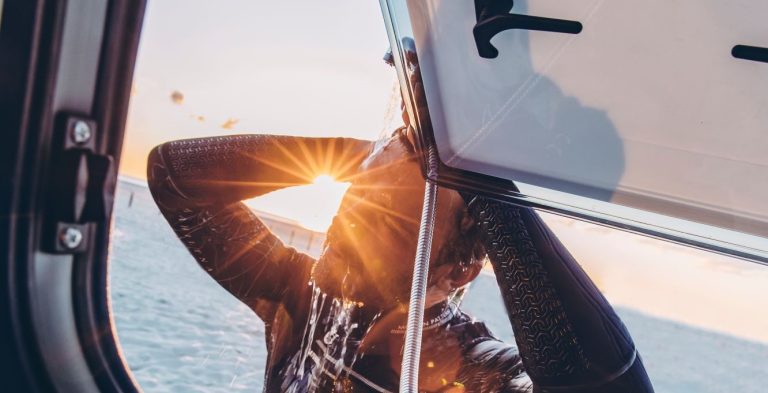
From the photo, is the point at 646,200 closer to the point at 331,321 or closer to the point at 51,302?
the point at 51,302

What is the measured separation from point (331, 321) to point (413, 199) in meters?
0.54

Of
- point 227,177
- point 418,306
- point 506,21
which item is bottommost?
point 227,177

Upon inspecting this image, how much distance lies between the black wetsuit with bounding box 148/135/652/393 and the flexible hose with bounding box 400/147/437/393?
0.17 meters

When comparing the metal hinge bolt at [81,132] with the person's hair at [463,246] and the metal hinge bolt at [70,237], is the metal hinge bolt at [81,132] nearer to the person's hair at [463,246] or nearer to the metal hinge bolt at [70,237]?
the metal hinge bolt at [70,237]

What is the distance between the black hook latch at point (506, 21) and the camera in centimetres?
53

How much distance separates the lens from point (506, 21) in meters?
0.54

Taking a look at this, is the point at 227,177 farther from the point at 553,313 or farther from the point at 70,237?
the point at 553,313

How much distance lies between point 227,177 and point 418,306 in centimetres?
88

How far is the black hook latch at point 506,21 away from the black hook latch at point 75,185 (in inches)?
25.7

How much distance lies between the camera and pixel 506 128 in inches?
27.2

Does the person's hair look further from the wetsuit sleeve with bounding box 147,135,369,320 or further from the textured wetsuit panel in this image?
the textured wetsuit panel

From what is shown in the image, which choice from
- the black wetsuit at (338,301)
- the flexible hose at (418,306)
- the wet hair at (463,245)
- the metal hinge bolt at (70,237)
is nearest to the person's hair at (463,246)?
the wet hair at (463,245)

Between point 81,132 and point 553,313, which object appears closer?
point 81,132

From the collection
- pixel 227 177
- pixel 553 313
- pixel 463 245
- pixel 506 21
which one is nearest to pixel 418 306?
pixel 553 313
